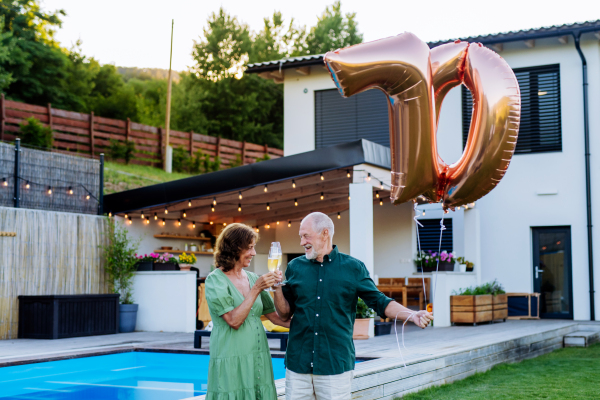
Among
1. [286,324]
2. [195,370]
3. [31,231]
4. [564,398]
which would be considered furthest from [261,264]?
[286,324]

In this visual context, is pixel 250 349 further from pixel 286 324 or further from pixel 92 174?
pixel 92 174

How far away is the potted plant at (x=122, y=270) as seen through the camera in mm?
11602

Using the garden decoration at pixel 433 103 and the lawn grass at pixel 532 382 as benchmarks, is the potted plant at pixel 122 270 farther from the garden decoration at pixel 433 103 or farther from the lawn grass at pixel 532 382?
the garden decoration at pixel 433 103

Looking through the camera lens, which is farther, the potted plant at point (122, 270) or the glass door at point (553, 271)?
the glass door at point (553, 271)

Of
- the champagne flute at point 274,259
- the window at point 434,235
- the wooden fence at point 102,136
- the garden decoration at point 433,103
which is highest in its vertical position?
the wooden fence at point 102,136

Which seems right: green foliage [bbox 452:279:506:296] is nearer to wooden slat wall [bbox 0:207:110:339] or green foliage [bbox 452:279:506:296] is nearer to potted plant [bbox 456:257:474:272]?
potted plant [bbox 456:257:474:272]

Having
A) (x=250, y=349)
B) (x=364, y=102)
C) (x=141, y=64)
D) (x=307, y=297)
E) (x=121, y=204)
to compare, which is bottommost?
(x=250, y=349)

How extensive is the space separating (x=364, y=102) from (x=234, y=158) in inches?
478

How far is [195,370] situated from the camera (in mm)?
7816

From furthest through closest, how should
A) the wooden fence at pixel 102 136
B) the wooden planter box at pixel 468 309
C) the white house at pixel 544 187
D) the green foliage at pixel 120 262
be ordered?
1. the wooden fence at pixel 102 136
2. the white house at pixel 544 187
3. the wooden planter box at pixel 468 309
4. the green foliage at pixel 120 262

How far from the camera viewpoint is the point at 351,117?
15039mm

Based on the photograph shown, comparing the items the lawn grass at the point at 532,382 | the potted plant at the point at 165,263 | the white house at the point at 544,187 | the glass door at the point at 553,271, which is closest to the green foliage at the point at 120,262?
the potted plant at the point at 165,263

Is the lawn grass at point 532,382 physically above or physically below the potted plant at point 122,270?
below

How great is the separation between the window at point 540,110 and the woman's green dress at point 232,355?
38.3 feet
